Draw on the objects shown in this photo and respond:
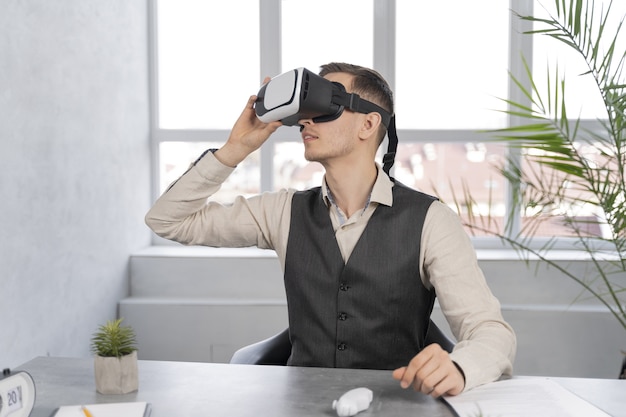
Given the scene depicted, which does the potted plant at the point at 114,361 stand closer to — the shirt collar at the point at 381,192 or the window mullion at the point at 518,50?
the shirt collar at the point at 381,192

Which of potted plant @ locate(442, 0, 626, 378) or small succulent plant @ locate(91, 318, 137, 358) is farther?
potted plant @ locate(442, 0, 626, 378)

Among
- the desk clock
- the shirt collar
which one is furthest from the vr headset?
the desk clock

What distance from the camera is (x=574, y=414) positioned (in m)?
1.27

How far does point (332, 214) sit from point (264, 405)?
2.59 ft

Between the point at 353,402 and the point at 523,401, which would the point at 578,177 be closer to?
the point at 523,401

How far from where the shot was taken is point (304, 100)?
175 centimetres

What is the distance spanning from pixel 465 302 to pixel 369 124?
576 mm

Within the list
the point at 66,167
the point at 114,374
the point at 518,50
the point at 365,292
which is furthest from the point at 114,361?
the point at 518,50

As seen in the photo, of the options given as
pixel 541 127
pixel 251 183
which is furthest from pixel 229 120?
pixel 541 127

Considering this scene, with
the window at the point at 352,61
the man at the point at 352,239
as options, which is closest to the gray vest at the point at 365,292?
the man at the point at 352,239

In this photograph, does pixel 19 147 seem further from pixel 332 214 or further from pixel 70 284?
pixel 332 214

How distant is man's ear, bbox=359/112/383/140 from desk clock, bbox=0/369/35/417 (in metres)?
1.13

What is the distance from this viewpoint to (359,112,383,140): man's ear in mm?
1997

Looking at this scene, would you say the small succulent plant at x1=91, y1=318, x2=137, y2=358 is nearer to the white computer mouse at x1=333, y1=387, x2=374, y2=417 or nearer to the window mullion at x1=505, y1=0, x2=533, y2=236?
the white computer mouse at x1=333, y1=387, x2=374, y2=417
